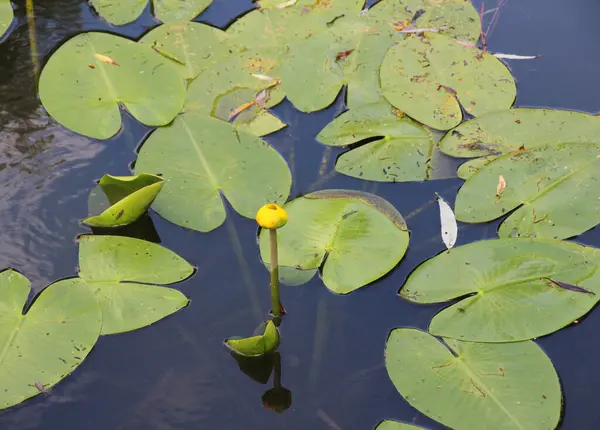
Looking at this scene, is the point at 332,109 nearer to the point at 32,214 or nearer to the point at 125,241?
the point at 125,241

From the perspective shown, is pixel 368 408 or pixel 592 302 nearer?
pixel 368 408

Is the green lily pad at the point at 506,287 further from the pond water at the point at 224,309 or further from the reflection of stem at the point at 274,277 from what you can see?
the reflection of stem at the point at 274,277

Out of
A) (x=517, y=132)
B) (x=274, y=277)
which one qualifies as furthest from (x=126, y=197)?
(x=517, y=132)

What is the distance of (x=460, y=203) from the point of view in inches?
86.8

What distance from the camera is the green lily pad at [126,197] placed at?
6.59ft

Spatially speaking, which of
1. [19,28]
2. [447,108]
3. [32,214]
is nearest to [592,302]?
[447,108]

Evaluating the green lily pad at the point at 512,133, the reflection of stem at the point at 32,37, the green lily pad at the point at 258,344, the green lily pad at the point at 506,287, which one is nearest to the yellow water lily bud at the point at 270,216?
the green lily pad at the point at 258,344

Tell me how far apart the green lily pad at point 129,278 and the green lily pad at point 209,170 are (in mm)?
163

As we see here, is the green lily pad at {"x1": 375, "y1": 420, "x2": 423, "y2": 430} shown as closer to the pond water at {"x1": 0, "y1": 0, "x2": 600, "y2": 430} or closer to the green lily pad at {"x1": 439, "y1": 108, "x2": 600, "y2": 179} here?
the pond water at {"x1": 0, "y1": 0, "x2": 600, "y2": 430}

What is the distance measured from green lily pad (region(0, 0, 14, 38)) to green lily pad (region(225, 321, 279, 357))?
6.43 ft

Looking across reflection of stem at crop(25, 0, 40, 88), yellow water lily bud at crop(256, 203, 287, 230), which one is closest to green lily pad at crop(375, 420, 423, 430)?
yellow water lily bud at crop(256, 203, 287, 230)

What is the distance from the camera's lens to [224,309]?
6.42 ft

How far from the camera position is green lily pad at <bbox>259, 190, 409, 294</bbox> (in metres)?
1.98

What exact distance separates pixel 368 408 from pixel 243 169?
0.94m
